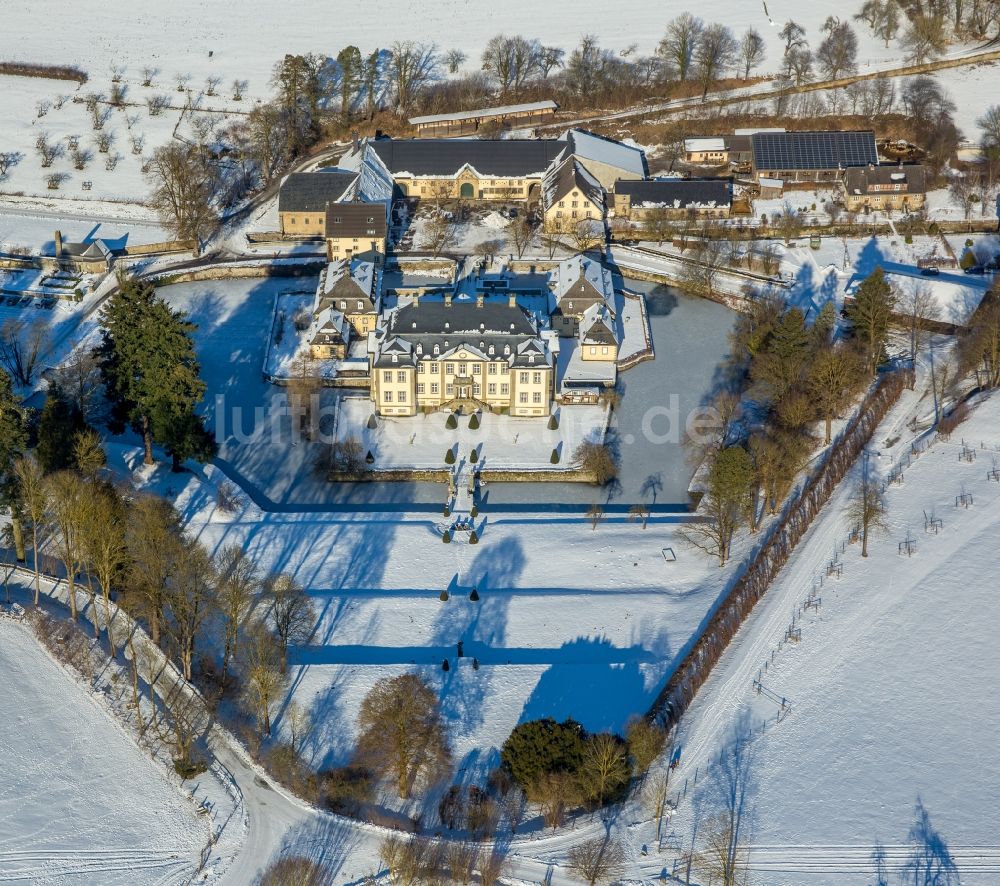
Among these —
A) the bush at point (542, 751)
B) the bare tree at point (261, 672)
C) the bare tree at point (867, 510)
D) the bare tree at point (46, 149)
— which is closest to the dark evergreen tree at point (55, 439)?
the bare tree at point (261, 672)

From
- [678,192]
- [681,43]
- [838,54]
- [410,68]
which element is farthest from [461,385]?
[838,54]

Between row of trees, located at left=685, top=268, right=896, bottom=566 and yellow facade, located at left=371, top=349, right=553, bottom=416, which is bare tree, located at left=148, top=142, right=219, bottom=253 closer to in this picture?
yellow facade, located at left=371, top=349, right=553, bottom=416

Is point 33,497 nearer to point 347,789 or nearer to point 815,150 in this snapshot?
point 347,789

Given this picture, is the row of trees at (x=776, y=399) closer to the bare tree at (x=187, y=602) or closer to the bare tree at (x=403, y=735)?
the bare tree at (x=403, y=735)

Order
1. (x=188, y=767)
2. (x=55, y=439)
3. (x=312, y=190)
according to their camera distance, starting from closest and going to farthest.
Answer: (x=188, y=767)
(x=55, y=439)
(x=312, y=190)

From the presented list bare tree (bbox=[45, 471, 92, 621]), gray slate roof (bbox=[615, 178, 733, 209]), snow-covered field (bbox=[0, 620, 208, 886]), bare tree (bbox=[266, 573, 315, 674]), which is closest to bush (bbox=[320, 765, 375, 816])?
snow-covered field (bbox=[0, 620, 208, 886])

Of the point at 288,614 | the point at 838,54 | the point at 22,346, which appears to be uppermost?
the point at 838,54

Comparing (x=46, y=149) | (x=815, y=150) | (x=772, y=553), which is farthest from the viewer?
(x=46, y=149)
